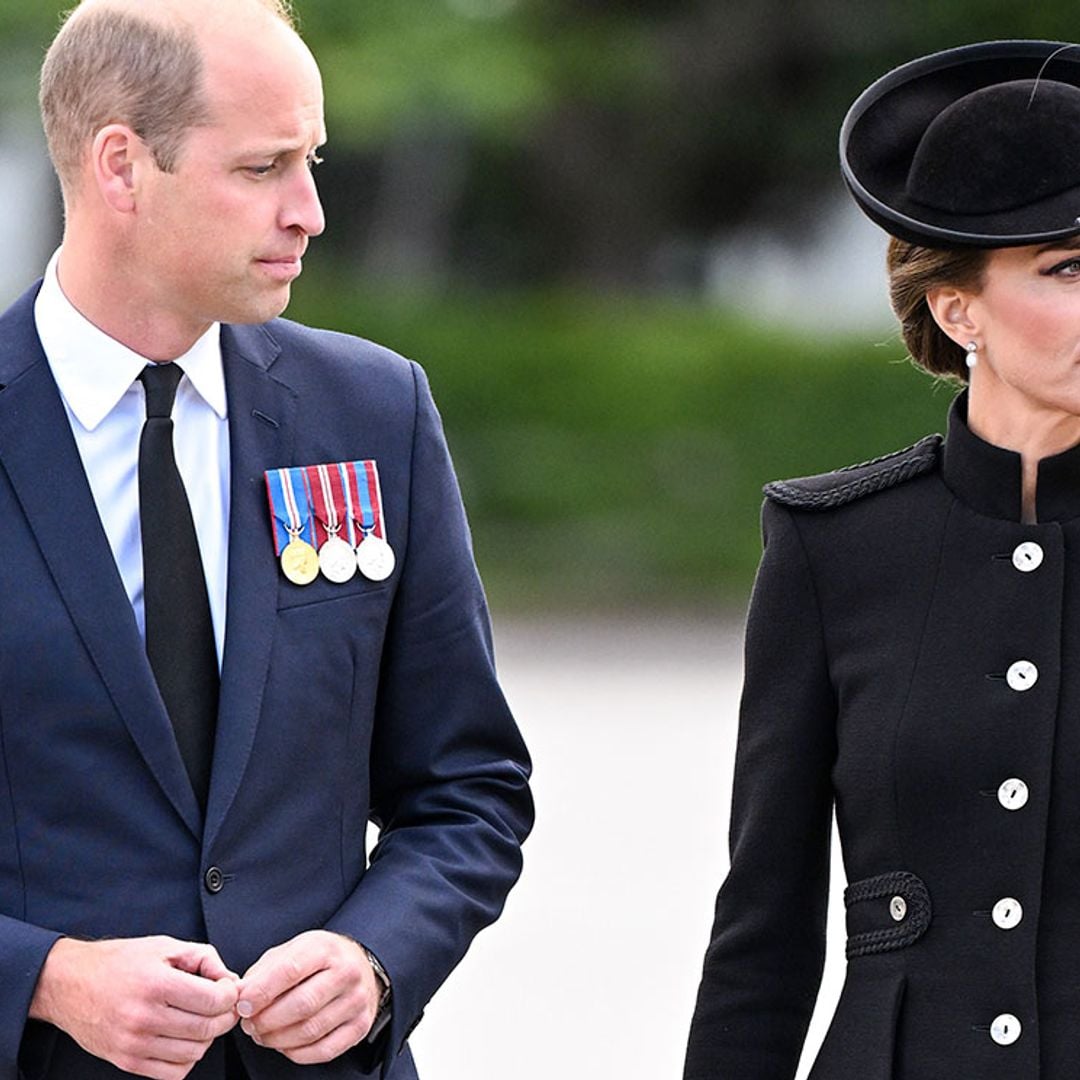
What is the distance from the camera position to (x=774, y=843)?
10.2 feet

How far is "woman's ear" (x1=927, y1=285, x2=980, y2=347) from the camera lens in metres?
3.07

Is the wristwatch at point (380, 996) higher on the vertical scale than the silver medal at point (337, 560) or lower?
lower

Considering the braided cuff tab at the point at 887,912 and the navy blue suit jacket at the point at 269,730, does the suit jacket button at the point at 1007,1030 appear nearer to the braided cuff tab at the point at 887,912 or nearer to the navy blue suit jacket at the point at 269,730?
the braided cuff tab at the point at 887,912

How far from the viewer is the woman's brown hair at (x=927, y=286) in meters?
3.04

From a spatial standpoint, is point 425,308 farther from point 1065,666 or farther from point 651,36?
point 1065,666

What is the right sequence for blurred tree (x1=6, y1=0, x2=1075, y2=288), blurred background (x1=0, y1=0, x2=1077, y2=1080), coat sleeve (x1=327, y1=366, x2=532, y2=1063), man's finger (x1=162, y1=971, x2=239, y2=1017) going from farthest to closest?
blurred tree (x1=6, y1=0, x2=1075, y2=288) → blurred background (x1=0, y1=0, x2=1077, y2=1080) → coat sleeve (x1=327, y1=366, x2=532, y2=1063) → man's finger (x1=162, y1=971, x2=239, y2=1017)

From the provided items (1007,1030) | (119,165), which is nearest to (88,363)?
(119,165)

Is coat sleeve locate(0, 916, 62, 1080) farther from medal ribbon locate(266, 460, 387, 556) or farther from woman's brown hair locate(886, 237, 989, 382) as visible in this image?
woman's brown hair locate(886, 237, 989, 382)

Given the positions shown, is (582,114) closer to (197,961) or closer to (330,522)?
(330,522)

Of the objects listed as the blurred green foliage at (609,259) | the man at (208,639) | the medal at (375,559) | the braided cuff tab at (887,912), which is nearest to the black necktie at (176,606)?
the man at (208,639)

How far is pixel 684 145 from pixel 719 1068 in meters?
16.7

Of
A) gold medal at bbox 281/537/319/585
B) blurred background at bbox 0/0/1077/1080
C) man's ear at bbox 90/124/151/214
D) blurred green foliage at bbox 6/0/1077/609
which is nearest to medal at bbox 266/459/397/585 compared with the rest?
gold medal at bbox 281/537/319/585

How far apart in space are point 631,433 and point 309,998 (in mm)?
11913

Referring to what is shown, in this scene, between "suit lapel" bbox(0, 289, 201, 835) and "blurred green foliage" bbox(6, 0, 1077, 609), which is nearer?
"suit lapel" bbox(0, 289, 201, 835)
